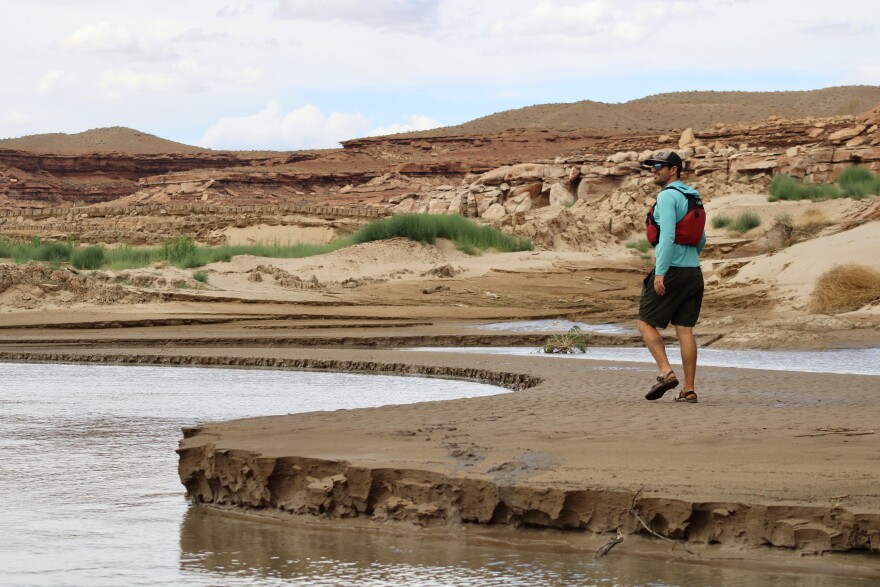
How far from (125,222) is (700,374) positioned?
44.7 m

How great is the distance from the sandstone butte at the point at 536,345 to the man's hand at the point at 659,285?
799 millimetres

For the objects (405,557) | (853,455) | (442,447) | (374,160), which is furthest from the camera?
(374,160)

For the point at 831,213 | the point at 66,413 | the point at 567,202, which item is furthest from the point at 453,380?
the point at 567,202

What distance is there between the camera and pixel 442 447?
22.1 ft

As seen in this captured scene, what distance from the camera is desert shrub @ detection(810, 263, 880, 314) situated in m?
22.3

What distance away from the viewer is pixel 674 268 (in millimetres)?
8828

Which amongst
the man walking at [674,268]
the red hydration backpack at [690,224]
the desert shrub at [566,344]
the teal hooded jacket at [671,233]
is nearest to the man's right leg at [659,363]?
the man walking at [674,268]

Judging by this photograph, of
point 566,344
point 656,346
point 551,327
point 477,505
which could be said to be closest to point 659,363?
point 656,346

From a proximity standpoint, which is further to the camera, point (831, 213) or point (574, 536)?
point (831, 213)

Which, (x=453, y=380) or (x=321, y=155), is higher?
(x=321, y=155)

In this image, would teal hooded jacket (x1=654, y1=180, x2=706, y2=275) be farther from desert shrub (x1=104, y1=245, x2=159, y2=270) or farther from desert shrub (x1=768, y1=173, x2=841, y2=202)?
desert shrub (x1=768, y1=173, x2=841, y2=202)

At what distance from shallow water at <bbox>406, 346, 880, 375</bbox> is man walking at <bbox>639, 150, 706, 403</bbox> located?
5066 mm

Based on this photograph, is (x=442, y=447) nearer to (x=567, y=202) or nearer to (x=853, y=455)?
(x=853, y=455)

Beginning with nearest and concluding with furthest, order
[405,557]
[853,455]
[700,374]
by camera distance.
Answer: [405,557], [853,455], [700,374]
